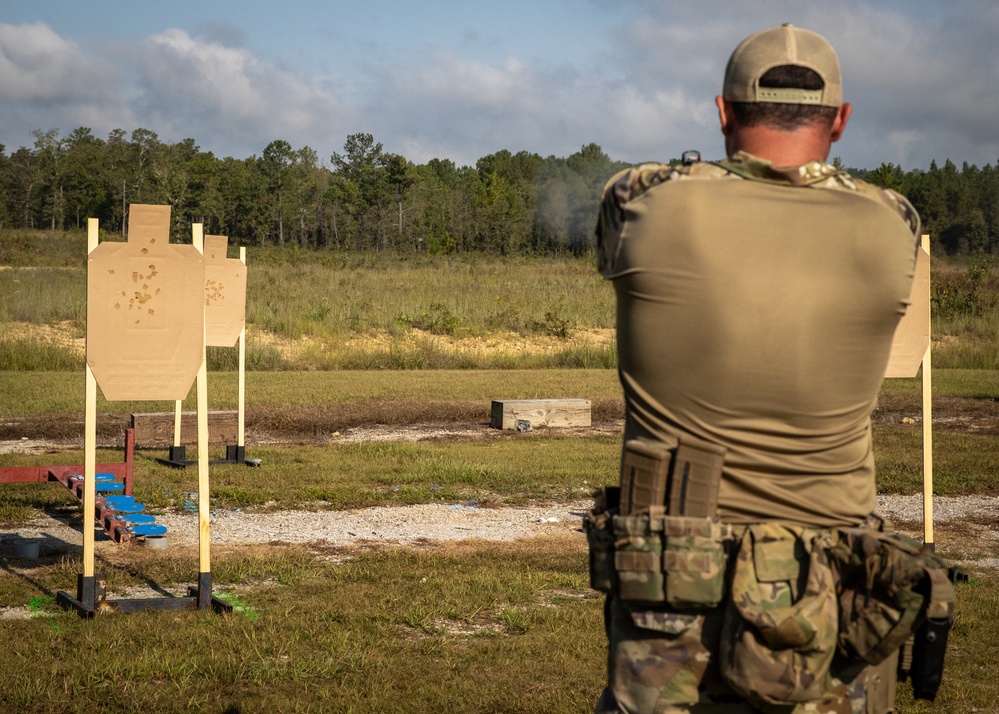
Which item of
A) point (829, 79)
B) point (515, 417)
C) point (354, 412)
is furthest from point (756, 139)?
point (354, 412)

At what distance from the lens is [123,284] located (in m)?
6.35

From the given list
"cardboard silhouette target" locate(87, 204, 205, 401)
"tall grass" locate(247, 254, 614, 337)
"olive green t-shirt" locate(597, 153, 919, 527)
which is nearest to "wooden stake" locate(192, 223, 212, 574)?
"cardboard silhouette target" locate(87, 204, 205, 401)

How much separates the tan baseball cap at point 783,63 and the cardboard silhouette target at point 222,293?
976cm

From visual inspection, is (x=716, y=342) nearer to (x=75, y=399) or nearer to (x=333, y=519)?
(x=333, y=519)

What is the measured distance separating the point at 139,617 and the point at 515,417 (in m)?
8.97

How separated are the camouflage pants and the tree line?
54340 millimetres

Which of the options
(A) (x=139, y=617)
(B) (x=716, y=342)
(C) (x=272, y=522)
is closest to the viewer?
(B) (x=716, y=342)

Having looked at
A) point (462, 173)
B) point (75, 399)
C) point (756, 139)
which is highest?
point (462, 173)

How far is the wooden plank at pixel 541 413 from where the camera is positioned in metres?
14.6

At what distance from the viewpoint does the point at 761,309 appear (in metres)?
2.26

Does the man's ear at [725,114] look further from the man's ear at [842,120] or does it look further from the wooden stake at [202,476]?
the wooden stake at [202,476]

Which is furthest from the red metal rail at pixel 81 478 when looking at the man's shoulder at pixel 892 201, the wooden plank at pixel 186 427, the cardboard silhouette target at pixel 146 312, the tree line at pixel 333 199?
the tree line at pixel 333 199

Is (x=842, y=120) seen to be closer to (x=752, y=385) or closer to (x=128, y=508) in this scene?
(x=752, y=385)

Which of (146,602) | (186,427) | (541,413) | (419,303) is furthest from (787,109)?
(419,303)
